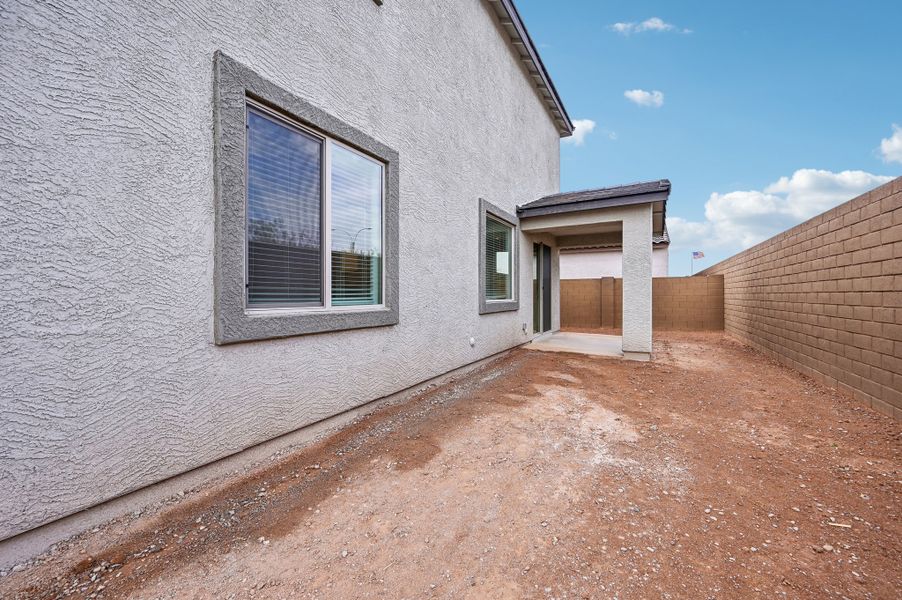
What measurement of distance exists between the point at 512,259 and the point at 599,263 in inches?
517

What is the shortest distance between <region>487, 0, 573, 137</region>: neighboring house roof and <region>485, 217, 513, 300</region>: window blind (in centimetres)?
408

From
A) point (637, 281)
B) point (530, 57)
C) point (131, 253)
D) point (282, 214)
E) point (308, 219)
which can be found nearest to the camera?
point (131, 253)

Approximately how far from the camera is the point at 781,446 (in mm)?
3270

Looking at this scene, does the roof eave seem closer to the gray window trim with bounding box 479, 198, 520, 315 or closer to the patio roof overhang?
the patio roof overhang

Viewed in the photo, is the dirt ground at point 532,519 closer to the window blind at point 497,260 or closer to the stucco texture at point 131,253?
the stucco texture at point 131,253

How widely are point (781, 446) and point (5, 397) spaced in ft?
18.6

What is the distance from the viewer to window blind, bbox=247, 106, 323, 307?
9.56 ft

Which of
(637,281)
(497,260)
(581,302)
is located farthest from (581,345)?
(581,302)

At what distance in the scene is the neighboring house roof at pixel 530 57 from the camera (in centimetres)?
688

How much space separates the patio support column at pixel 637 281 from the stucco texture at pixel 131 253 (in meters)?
5.47

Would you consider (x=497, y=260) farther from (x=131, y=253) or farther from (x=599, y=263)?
(x=599, y=263)

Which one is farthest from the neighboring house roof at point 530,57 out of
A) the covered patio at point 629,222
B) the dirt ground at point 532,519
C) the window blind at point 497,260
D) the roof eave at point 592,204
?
the dirt ground at point 532,519

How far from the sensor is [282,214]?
314 cm

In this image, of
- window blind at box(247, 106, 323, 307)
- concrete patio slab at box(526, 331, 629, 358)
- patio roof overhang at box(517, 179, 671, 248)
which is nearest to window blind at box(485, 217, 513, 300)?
patio roof overhang at box(517, 179, 671, 248)
